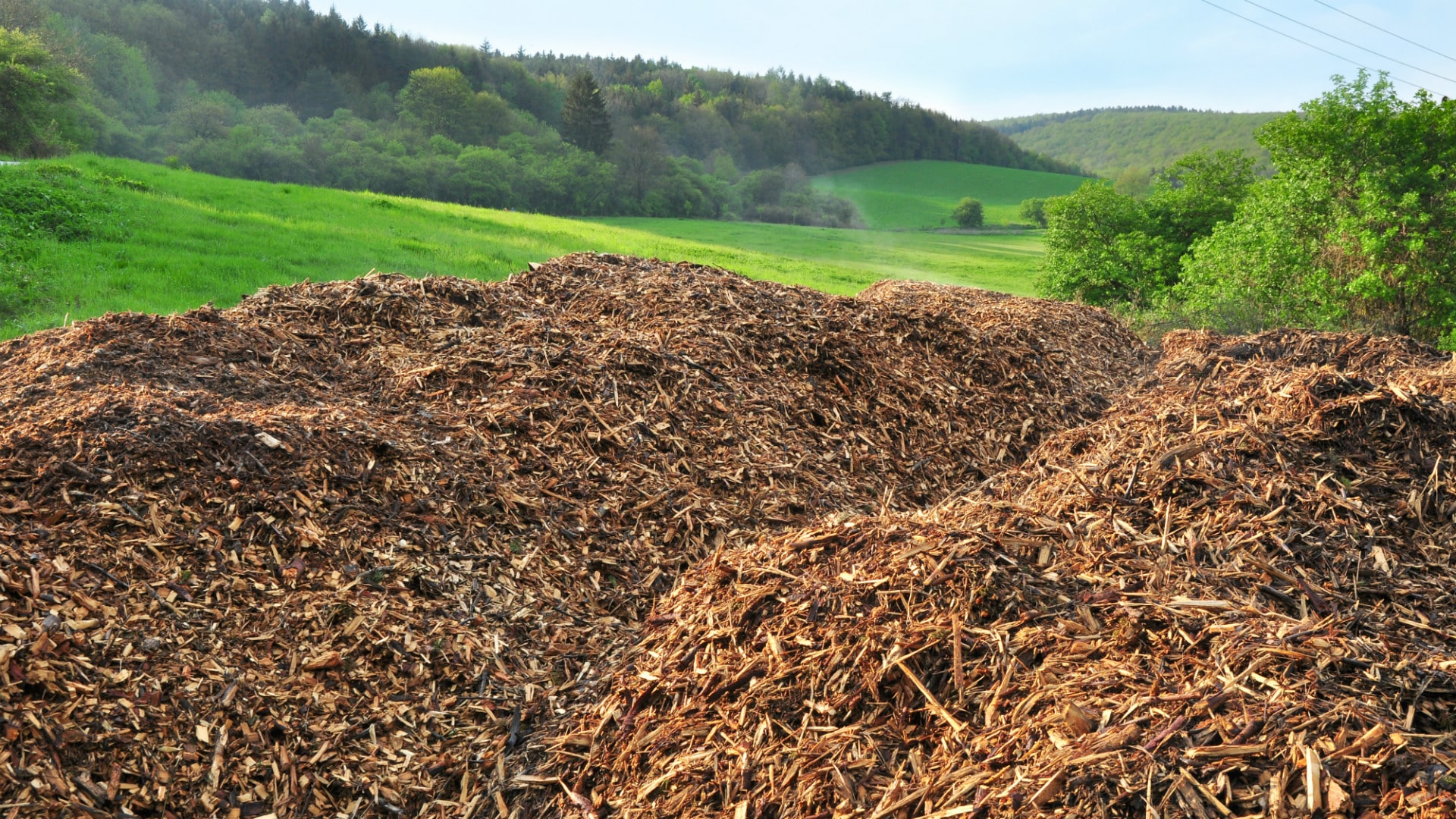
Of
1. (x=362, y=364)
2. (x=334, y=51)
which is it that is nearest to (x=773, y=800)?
(x=362, y=364)

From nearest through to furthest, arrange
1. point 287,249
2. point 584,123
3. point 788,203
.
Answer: point 287,249 → point 584,123 → point 788,203

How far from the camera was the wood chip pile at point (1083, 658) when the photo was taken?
7.44 feet

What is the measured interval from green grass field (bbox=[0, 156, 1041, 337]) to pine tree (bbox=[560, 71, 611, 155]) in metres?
29.3

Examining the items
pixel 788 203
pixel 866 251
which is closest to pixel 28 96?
pixel 866 251

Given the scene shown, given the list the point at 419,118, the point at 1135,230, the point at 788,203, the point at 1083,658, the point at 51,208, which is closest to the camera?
the point at 1083,658

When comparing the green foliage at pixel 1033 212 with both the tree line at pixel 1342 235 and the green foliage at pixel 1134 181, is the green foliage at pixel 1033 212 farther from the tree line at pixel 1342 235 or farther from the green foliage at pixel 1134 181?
the tree line at pixel 1342 235

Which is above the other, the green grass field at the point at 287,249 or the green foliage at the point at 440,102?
the green foliage at the point at 440,102

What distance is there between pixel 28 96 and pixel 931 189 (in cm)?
6311

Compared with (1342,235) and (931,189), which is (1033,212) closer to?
(931,189)

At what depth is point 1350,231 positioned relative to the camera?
574 inches

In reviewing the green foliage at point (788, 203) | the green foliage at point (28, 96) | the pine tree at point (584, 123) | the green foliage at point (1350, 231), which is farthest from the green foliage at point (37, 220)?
the pine tree at point (584, 123)

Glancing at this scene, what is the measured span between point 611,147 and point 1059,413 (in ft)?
171

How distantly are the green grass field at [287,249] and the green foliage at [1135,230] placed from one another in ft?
17.0

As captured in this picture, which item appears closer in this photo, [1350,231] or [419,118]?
[1350,231]
